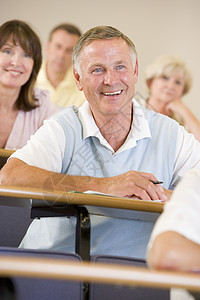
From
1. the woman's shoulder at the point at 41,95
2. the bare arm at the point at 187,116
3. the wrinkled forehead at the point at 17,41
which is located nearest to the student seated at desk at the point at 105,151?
the wrinkled forehead at the point at 17,41

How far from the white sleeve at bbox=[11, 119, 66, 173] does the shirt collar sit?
8 centimetres

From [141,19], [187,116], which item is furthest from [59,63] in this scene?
[187,116]

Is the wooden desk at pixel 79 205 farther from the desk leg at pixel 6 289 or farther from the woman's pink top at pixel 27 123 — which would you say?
the woman's pink top at pixel 27 123

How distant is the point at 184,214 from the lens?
Result: 895mm

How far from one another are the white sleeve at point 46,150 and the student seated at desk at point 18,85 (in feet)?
2.72

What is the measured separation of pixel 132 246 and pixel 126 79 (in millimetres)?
537

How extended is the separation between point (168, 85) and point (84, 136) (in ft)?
6.53

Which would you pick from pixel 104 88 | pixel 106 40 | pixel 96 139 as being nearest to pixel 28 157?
pixel 96 139

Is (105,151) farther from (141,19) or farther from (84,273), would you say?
(141,19)

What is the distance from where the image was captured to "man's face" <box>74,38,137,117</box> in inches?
68.9

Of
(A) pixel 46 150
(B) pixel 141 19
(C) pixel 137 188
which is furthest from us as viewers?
(B) pixel 141 19

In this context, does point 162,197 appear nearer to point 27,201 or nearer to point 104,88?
point 27,201

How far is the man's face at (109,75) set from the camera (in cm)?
175

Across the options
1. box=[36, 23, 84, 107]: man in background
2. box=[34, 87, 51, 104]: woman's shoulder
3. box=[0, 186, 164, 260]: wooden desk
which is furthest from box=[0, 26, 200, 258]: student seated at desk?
box=[36, 23, 84, 107]: man in background
